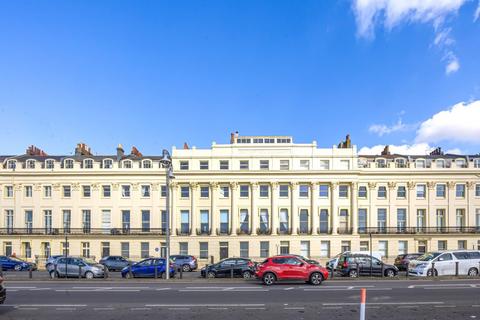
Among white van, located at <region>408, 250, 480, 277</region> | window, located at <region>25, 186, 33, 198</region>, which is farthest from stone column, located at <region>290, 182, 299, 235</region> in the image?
window, located at <region>25, 186, 33, 198</region>

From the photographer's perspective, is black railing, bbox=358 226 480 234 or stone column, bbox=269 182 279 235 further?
black railing, bbox=358 226 480 234

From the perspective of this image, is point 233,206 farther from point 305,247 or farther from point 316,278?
point 316,278

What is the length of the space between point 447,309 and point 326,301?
4.48 m

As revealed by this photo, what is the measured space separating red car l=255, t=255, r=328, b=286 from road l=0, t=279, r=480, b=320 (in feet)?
1.73

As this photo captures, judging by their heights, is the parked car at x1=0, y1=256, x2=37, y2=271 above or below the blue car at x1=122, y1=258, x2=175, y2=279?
below

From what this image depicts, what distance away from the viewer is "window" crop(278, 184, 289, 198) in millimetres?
50094

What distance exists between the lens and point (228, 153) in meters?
50.1

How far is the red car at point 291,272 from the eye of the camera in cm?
2139

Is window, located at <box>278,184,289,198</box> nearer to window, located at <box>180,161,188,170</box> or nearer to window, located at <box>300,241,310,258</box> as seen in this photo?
window, located at <box>300,241,310,258</box>

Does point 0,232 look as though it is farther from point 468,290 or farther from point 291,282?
point 468,290

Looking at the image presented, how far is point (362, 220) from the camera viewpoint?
50875 millimetres

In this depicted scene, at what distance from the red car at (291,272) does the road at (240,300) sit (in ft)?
1.73

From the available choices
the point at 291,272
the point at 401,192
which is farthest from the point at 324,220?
the point at 291,272

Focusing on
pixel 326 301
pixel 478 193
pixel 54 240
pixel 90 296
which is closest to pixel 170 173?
pixel 90 296
